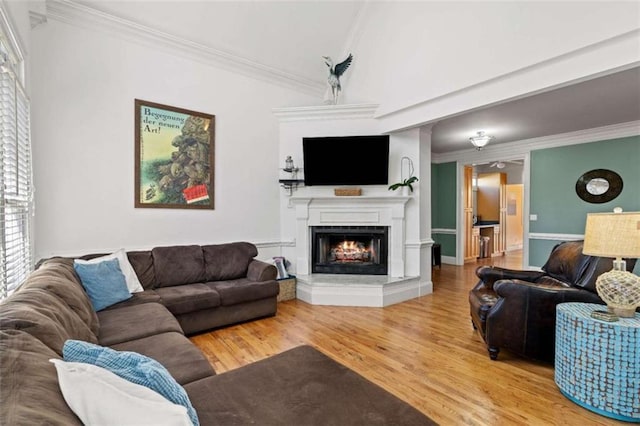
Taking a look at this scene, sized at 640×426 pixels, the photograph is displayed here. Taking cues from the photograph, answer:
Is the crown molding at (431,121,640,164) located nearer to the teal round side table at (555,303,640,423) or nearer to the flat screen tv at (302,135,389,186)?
the flat screen tv at (302,135,389,186)

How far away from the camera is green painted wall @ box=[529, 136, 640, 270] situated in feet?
15.6

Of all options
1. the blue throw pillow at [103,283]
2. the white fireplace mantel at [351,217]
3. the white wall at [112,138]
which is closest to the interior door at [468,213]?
the white fireplace mantel at [351,217]

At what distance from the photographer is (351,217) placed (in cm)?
445

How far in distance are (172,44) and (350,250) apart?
3567mm

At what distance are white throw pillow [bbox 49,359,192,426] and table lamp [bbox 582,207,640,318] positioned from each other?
2.39 metres

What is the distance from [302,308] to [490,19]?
12.3ft

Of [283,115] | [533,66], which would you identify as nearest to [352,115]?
[283,115]

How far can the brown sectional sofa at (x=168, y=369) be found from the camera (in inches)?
30.0

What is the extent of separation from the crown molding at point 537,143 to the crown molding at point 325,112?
11.1 ft

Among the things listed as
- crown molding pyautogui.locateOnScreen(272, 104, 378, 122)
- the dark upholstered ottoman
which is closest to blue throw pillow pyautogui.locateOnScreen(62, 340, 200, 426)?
the dark upholstered ottoman

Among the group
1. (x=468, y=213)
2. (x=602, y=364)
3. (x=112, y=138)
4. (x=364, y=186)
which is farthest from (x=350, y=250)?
(x=468, y=213)

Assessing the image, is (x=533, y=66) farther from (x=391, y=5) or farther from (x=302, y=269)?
(x=302, y=269)

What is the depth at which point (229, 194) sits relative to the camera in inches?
164

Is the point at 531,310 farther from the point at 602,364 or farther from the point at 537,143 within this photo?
the point at 537,143
